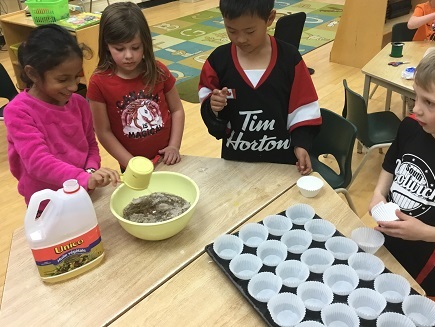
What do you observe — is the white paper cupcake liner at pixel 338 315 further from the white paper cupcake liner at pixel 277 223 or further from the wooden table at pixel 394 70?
the wooden table at pixel 394 70

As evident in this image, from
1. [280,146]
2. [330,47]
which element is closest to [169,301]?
[280,146]

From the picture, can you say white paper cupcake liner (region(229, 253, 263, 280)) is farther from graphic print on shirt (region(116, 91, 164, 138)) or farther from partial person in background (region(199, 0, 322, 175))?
graphic print on shirt (region(116, 91, 164, 138))

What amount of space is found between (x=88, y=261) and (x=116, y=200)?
0.20 meters

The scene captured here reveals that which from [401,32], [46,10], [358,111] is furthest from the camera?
[46,10]

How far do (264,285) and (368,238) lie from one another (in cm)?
31

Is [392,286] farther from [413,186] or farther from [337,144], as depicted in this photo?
[337,144]

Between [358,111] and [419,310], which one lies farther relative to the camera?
[358,111]

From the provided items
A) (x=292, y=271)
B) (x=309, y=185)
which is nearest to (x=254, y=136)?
(x=309, y=185)

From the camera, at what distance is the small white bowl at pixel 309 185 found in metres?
1.26

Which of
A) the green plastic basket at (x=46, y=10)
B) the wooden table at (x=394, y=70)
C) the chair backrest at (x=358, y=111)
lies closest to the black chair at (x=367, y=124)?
the chair backrest at (x=358, y=111)

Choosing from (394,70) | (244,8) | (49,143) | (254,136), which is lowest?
(394,70)

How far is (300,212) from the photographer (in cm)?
118

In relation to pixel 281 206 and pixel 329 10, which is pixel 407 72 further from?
pixel 329 10

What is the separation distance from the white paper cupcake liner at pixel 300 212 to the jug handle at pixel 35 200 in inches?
24.0
